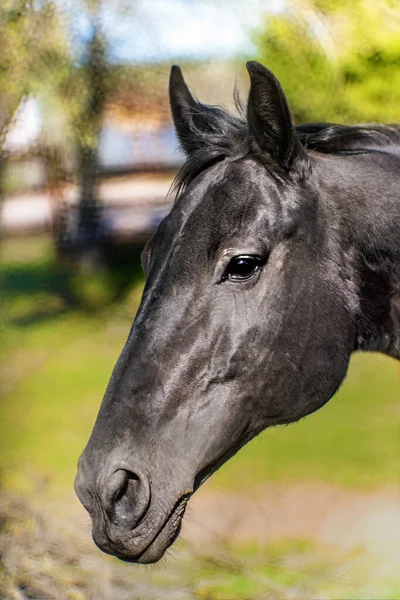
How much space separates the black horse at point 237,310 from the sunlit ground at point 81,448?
1.82 metres

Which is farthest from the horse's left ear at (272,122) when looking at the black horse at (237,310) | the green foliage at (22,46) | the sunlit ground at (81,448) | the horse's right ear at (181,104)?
the green foliage at (22,46)

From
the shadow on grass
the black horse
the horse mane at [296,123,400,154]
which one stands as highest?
the horse mane at [296,123,400,154]

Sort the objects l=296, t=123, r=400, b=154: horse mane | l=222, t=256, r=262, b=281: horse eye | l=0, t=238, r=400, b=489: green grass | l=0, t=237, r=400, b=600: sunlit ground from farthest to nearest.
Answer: l=0, t=238, r=400, b=489: green grass < l=0, t=237, r=400, b=600: sunlit ground < l=296, t=123, r=400, b=154: horse mane < l=222, t=256, r=262, b=281: horse eye

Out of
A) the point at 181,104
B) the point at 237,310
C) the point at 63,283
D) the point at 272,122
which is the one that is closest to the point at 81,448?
the point at 63,283

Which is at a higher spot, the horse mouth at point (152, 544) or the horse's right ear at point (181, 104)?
the horse's right ear at point (181, 104)

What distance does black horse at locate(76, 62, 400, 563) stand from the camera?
1272mm

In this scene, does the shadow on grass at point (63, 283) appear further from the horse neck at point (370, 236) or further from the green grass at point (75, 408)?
the horse neck at point (370, 236)

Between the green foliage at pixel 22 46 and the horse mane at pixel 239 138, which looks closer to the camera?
the horse mane at pixel 239 138

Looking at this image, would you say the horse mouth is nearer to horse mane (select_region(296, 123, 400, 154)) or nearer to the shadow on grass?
horse mane (select_region(296, 123, 400, 154))

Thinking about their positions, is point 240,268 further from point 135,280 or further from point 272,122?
point 135,280

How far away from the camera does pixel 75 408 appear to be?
4.20 metres

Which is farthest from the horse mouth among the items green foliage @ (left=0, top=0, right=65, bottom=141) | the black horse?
green foliage @ (left=0, top=0, right=65, bottom=141)

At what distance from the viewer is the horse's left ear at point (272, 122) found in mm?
1330

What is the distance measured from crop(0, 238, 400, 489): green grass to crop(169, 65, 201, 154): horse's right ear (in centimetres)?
251
